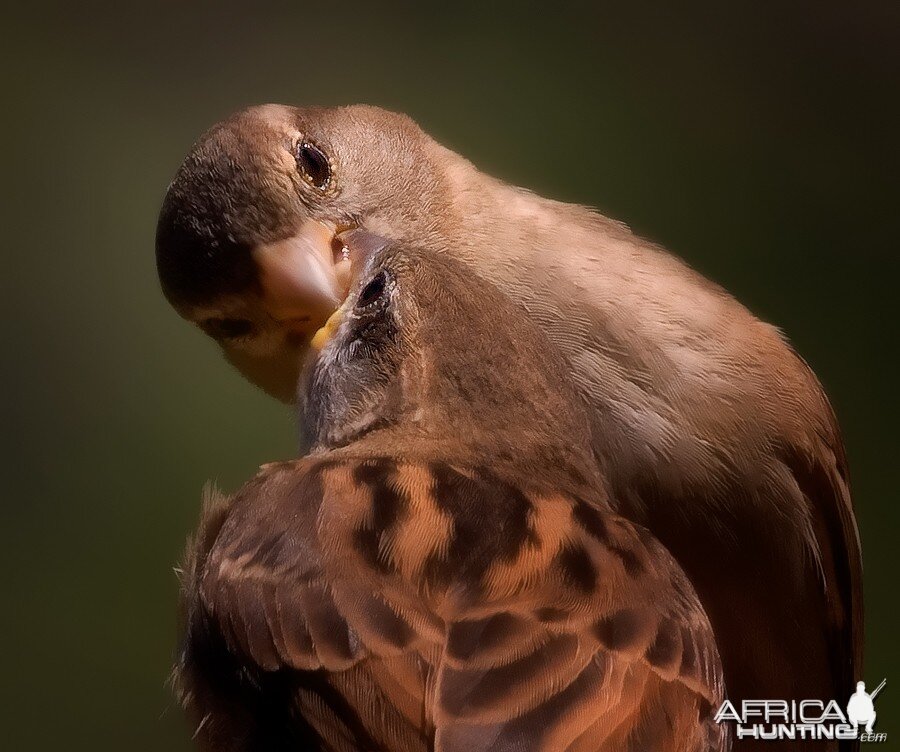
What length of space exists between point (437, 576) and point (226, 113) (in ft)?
3.55

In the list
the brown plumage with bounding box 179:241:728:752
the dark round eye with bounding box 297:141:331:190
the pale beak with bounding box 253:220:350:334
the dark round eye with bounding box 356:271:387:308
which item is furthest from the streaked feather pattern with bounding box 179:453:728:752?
the dark round eye with bounding box 297:141:331:190

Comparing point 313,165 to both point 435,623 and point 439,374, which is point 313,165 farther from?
point 435,623

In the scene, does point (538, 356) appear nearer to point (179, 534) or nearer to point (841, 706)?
point (841, 706)

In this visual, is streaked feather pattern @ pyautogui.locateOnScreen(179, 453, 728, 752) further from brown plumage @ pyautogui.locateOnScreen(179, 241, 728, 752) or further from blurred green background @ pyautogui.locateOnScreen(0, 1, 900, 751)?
blurred green background @ pyautogui.locateOnScreen(0, 1, 900, 751)

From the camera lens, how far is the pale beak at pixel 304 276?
1.65m

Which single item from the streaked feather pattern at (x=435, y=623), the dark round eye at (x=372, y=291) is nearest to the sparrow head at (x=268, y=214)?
the dark round eye at (x=372, y=291)

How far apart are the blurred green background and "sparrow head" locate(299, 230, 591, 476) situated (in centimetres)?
45

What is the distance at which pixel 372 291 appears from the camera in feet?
4.60

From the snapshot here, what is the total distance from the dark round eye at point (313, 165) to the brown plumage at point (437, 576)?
507 mm

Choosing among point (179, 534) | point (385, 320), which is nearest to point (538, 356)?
point (385, 320)

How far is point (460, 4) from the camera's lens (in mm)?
1867

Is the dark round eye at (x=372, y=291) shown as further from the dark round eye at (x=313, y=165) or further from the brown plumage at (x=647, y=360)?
the dark round eye at (x=313, y=165)

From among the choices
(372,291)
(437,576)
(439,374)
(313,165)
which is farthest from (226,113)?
(437,576)

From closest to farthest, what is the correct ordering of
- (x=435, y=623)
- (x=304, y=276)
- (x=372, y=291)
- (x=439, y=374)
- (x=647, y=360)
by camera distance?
(x=435, y=623), (x=439, y=374), (x=372, y=291), (x=647, y=360), (x=304, y=276)
